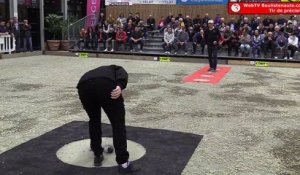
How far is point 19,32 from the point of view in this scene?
17641 millimetres

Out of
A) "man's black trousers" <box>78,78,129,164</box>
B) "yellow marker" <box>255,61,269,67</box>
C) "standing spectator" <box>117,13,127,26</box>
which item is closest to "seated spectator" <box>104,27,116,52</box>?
"standing spectator" <box>117,13,127,26</box>

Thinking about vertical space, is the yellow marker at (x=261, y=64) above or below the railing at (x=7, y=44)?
below

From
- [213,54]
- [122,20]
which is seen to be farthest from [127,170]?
[122,20]

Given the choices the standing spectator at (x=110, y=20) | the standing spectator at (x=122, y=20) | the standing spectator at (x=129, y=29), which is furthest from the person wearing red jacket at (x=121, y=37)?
the standing spectator at (x=110, y=20)

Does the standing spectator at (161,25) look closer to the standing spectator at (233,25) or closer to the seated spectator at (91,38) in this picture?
the seated spectator at (91,38)

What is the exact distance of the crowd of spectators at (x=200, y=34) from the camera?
1594 centimetres

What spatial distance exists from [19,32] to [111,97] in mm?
14901

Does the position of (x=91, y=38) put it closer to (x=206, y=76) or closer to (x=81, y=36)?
(x=81, y=36)

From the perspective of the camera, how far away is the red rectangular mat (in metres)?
11.3

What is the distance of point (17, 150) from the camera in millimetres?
4988

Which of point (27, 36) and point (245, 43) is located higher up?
Answer: point (27, 36)

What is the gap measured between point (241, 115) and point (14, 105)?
4268 mm

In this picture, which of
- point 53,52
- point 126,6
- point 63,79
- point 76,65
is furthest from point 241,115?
point 126,6

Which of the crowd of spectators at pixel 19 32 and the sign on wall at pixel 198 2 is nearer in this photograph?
the crowd of spectators at pixel 19 32
